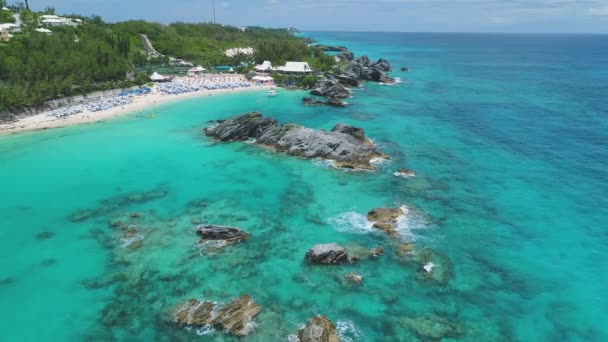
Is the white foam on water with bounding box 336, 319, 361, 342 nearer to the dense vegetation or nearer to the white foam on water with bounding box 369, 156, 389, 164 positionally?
the white foam on water with bounding box 369, 156, 389, 164

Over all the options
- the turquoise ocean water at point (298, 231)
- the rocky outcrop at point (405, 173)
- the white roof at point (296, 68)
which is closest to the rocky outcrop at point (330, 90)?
the white roof at point (296, 68)

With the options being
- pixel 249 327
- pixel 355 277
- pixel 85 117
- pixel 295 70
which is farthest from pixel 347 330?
pixel 295 70

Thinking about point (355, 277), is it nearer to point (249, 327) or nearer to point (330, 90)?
point (249, 327)

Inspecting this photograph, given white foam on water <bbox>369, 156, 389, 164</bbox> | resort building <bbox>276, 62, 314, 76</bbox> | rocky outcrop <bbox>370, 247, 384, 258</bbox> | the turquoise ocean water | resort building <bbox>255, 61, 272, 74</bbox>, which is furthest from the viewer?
resort building <bbox>255, 61, 272, 74</bbox>

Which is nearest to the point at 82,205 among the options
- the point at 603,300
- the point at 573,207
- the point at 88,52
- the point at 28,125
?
the point at 28,125

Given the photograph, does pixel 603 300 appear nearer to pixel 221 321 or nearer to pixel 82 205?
pixel 221 321

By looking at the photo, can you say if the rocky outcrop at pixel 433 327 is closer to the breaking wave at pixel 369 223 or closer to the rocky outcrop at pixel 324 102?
the breaking wave at pixel 369 223

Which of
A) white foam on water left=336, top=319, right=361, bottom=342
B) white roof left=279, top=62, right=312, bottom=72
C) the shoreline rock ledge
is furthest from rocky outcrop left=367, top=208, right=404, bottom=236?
white roof left=279, top=62, right=312, bottom=72
